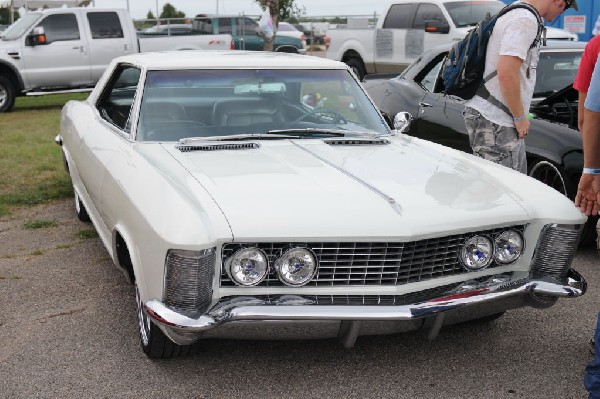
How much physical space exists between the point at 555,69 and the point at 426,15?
7484 millimetres

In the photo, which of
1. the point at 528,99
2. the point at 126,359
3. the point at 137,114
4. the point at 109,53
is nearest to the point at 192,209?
the point at 126,359

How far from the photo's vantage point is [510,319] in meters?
4.16

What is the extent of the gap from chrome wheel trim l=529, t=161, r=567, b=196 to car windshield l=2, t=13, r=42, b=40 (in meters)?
11.2

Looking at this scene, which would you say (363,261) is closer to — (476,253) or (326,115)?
(476,253)

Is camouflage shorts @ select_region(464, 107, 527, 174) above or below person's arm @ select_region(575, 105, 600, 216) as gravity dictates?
below

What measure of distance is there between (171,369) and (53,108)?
12.4 metres

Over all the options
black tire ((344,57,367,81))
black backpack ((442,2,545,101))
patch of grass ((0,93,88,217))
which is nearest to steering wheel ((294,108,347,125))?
black backpack ((442,2,545,101))

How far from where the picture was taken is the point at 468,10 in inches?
523

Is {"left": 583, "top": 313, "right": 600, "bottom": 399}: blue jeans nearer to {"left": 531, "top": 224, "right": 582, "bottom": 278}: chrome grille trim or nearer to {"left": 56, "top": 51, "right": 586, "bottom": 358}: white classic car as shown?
Answer: {"left": 56, "top": 51, "right": 586, "bottom": 358}: white classic car

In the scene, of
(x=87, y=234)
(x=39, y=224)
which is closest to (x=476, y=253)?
(x=87, y=234)

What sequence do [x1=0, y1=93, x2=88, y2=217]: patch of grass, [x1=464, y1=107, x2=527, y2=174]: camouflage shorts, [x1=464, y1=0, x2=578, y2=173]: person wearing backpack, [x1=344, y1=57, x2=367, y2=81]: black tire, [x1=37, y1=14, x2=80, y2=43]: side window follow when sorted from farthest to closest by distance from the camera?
[x1=344, y1=57, x2=367, y2=81]: black tire
[x1=37, y1=14, x2=80, y2=43]: side window
[x1=0, y1=93, x2=88, y2=217]: patch of grass
[x1=464, y1=107, x2=527, y2=174]: camouflage shorts
[x1=464, y1=0, x2=578, y2=173]: person wearing backpack

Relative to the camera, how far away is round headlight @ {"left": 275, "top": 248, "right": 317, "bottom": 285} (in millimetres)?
3127

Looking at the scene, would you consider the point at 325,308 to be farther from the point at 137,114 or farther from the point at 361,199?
the point at 137,114

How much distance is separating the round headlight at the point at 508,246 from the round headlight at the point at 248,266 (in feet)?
3.47
